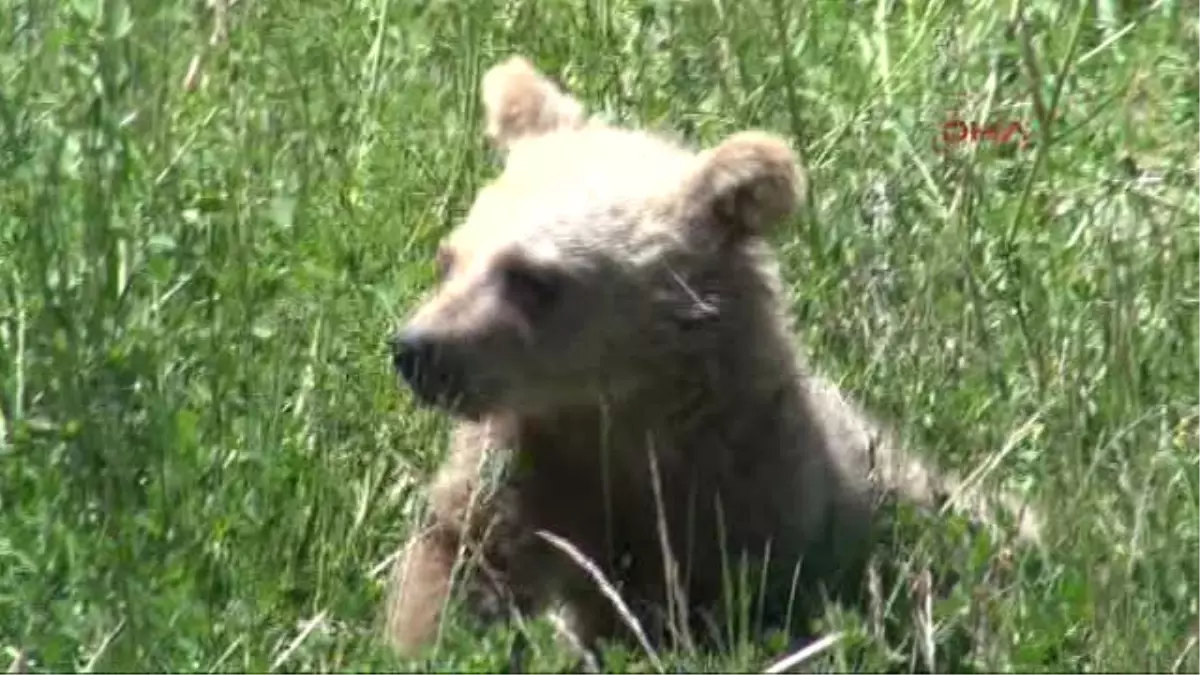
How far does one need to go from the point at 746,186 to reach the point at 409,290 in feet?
2.73

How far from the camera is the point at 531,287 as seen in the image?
5.54m

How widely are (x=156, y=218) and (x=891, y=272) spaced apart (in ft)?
4.63

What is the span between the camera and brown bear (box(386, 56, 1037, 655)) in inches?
218

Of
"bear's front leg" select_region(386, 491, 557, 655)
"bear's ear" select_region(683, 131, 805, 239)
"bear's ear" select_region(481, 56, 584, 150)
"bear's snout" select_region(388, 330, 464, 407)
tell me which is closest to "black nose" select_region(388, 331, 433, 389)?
"bear's snout" select_region(388, 330, 464, 407)

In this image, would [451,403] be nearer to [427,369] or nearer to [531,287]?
[427,369]

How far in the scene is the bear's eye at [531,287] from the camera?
5512 millimetres

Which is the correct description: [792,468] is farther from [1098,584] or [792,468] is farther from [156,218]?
[156,218]

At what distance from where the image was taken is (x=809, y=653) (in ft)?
15.0

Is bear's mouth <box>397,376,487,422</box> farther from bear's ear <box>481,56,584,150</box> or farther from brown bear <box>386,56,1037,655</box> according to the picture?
bear's ear <box>481,56,584,150</box>

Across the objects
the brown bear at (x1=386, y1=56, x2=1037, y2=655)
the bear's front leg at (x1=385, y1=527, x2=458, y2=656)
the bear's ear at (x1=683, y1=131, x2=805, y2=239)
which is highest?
the bear's ear at (x1=683, y1=131, x2=805, y2=239)

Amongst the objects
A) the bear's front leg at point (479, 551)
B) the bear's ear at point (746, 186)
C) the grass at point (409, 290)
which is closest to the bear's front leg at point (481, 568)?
the bear's front leg at point (479, 551)

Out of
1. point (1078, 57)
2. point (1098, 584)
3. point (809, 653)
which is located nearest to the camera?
point (809, 653)

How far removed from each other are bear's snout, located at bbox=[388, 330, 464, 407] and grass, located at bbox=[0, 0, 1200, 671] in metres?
0.28

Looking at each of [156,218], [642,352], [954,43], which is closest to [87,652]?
[156,218]
